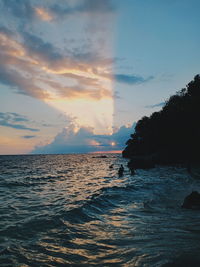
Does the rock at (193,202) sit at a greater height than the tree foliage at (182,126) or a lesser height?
lesser

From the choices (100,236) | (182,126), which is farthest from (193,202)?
(182,126)

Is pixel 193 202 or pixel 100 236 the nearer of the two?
pixel 100 236

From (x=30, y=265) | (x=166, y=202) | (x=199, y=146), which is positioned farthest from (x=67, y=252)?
(x=199, y=146)

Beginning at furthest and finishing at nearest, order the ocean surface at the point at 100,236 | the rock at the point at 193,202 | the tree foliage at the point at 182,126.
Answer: the tree foliage at the point at 182,126 → the rock at the point at 193,202 → the ocean surface at the point at 100,236

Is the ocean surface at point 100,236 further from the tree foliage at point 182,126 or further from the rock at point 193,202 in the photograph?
the tree foliage at point 182,126

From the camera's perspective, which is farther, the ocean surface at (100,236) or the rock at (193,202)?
the rock at (193,202)

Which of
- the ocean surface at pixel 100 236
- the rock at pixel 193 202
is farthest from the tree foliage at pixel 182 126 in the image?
the ocean surface at pixel 100 236

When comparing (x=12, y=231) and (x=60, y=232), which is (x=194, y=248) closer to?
(x=60, y=232)

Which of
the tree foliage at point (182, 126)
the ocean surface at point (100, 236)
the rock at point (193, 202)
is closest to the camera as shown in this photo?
the ocean surface at point (100, 236)

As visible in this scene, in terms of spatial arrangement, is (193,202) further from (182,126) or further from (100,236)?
(182,126)

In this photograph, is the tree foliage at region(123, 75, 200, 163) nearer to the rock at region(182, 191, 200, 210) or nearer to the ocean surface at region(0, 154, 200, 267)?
the rock at region(182, 191, 200, 210)

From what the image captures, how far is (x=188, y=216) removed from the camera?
32.0ft

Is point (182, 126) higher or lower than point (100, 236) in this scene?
higher

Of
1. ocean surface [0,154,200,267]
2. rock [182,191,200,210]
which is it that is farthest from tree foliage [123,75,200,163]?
ocean surface [0,154,200,267]
